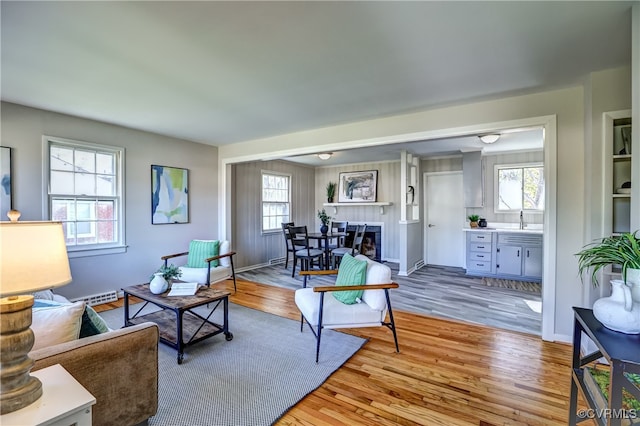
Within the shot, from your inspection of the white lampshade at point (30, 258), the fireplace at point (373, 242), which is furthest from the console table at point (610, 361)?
the fireplace at point (373, 242)

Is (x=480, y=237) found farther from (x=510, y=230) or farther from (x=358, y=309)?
(x=358, y=309)

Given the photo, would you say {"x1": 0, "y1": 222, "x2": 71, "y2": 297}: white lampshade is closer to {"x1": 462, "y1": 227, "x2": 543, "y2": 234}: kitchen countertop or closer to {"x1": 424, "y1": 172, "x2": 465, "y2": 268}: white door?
{"x1": 462, "y1": 227, "x2": 543, "y2": 234}: kitchen countertop

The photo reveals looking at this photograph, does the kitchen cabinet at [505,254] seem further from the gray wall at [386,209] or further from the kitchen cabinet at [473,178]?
the gray wall at [386,209]

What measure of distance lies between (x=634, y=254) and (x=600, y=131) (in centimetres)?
162

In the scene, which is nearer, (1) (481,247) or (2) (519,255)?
(2) (519,255)

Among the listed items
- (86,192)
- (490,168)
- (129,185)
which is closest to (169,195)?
(129,185)

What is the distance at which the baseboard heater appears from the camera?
3.76m

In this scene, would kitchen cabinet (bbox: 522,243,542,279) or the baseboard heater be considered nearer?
the baseboard heater

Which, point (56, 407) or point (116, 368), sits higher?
point (56, 407)

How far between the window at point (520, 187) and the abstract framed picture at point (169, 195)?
233 inches

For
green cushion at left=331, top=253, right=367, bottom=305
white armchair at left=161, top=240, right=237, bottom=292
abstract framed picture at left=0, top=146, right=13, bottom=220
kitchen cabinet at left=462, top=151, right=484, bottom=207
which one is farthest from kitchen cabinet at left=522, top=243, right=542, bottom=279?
abstract framed picture at left=0, top=146, right=13, bottom=220

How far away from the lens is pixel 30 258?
1.05 m

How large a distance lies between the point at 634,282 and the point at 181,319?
2897 millimetres

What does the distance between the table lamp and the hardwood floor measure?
1.28 m
